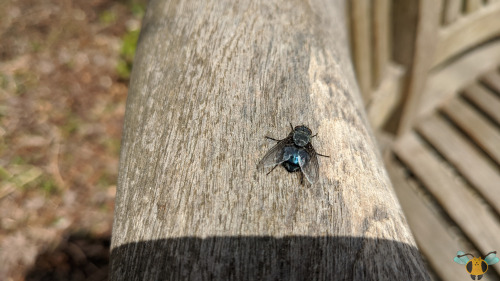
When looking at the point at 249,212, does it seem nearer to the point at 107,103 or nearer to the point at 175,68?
the point at 175,68

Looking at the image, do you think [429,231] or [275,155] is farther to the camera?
[429,231]

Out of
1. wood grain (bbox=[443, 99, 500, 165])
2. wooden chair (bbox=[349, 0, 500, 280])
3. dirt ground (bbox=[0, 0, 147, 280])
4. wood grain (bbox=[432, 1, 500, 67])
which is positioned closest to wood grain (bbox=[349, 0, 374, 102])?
Result: wooden chair (bbox=[349, 0, 500, 280])

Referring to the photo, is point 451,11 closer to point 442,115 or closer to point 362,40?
point 362,40

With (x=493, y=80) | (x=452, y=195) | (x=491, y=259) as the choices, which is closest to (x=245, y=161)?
(x=491, y=259)

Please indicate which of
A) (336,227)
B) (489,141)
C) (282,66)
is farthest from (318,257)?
(489,141)

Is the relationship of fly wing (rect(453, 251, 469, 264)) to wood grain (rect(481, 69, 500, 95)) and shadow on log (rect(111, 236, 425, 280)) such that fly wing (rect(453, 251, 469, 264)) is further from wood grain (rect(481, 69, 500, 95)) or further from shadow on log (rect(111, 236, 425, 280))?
shadow on log (rect(111, 236, 425, 280))
